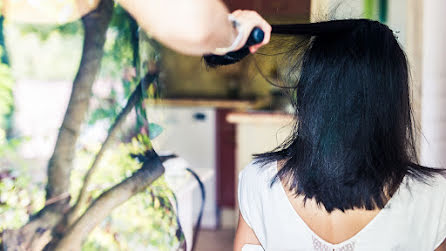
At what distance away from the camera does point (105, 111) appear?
3.56 ft

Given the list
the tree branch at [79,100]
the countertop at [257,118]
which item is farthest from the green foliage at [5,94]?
the countertop at [257,118]

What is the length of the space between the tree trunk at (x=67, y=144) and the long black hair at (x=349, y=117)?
0.42 m

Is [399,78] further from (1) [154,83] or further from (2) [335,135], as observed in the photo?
(1) [154,83]

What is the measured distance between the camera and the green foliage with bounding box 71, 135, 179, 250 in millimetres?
1065

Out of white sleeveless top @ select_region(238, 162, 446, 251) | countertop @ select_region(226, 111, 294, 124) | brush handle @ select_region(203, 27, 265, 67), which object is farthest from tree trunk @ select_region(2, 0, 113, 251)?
countertop @ select_region(226, 111, 294, 124)

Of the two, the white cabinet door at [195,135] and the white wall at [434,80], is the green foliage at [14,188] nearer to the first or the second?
the white wall at [434,80]

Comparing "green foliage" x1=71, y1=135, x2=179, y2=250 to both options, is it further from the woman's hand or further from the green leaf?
the woman's hand

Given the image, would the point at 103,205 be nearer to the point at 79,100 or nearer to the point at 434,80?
the point at 79,100

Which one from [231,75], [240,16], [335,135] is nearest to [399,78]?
[335,135]

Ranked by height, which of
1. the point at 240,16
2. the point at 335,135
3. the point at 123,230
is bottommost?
the point at 123,230

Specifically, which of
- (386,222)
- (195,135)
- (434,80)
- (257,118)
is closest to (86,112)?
(386,222)

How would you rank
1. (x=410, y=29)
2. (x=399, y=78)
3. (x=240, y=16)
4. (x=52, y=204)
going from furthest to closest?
(x=410, y=29) → (x=52, y=204) → (x=399, y=78) → (x=240, y=16)

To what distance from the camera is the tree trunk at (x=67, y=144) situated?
0.99m

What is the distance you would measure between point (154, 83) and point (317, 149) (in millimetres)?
509
